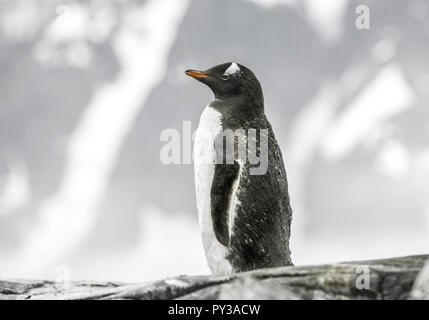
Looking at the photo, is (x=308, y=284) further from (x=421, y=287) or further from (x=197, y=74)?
(x=197, y=74)

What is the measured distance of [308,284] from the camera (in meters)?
2.92

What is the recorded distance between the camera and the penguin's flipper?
4.36 meters

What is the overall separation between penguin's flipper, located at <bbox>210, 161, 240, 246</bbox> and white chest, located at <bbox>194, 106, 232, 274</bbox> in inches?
5.1

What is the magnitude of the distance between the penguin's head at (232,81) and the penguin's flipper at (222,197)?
0.82 m

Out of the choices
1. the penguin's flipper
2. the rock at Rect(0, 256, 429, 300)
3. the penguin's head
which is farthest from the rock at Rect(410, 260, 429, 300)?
the penguin's head

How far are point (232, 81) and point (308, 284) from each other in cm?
258

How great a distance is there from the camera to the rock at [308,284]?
2818 millimetres

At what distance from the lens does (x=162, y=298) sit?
310 cm

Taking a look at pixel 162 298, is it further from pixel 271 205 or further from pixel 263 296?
pixel 271 205

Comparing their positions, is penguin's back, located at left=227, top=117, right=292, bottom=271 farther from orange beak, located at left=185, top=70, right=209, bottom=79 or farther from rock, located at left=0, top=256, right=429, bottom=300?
rock, located at left=0, top=256, right=429, bottom=300

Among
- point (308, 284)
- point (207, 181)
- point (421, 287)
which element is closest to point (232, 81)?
point (207, 181)

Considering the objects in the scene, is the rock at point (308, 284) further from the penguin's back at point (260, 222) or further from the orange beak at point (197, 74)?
the orange beak at point (197, 74)

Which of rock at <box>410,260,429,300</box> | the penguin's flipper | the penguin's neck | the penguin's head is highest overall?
the penguin's head
